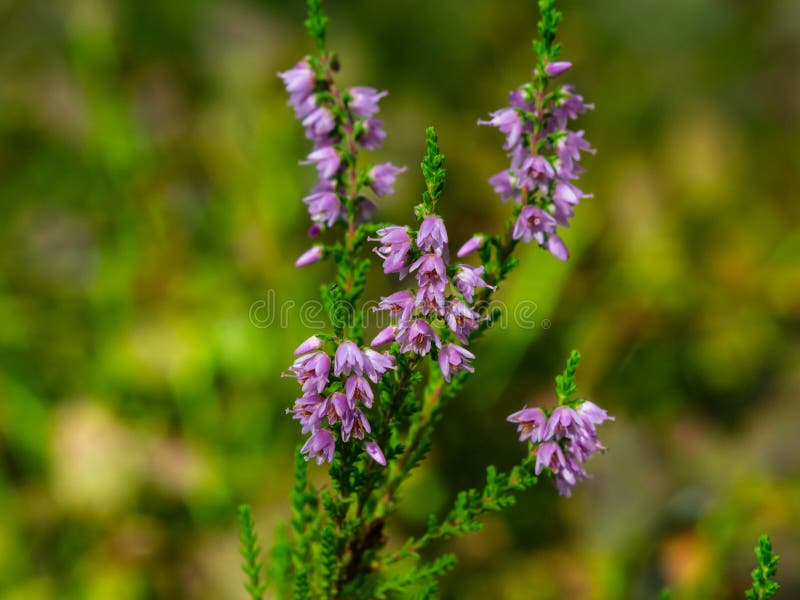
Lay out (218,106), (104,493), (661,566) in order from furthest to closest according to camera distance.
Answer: (218,106) → (104,493) → (661,566)

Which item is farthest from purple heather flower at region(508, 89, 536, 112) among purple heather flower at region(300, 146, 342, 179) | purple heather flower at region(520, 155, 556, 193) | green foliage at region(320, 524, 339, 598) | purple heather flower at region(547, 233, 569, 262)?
green foliage at region(320, 524, 339, 598)

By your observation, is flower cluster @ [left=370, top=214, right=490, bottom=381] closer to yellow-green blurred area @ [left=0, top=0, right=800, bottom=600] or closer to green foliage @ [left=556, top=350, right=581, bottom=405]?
green foliage @ [left=556, top=350, right=581, bottom=405]

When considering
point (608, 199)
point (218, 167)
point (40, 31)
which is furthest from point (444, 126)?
point (40, 31)

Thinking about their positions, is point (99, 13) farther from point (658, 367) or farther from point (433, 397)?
point (433, 397)

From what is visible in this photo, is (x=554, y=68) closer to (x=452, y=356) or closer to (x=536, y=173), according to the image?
(x=536, y=173)

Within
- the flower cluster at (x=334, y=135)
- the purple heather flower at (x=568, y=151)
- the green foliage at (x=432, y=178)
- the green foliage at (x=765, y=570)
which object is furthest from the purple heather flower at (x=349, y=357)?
the green foliage at (x=765, y=570)
